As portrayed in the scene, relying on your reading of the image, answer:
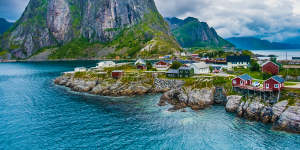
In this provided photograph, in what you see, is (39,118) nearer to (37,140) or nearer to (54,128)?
(54,128)

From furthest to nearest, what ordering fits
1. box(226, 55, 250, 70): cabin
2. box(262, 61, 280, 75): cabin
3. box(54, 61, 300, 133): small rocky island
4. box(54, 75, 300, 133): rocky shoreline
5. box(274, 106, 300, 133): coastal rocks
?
box(226, 55, 250, 70): cabin, box(262, 61, 280, 75): cabin, box(54, 61, 300, 133): small rocky island, box(54, 75, 300, 133): rocky shoreline, box(274, 106, 300, 133): coastal rocks

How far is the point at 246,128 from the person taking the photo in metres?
42.7

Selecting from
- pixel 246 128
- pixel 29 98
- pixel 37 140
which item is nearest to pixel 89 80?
pixel 29 98

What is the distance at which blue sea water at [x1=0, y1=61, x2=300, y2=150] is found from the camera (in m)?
37.3

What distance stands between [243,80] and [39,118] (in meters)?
54.0

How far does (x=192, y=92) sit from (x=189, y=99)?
112 inches

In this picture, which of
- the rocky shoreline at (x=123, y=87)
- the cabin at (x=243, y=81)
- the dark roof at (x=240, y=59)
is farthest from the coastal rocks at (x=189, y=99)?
the dark roof at (x=240, y=59)

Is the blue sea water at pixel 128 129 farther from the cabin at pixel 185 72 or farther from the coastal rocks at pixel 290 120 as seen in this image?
the cabin at pixel 185 72

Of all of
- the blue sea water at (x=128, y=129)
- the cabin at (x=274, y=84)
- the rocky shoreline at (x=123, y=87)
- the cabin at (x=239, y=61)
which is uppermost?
the cabin at (x=239, y=61)

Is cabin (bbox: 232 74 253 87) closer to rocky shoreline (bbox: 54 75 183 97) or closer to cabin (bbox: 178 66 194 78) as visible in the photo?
rocky shoreline (bbox: 54 75 183 97)

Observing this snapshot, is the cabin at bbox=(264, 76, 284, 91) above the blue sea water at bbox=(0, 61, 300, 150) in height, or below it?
above

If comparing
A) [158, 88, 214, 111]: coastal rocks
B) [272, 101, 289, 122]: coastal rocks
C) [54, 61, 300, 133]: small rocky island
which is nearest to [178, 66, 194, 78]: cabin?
[54, 61, 300, 133]: small rocky island

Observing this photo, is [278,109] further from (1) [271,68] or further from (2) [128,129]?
(2) [128,129]

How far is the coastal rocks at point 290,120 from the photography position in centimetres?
4003
